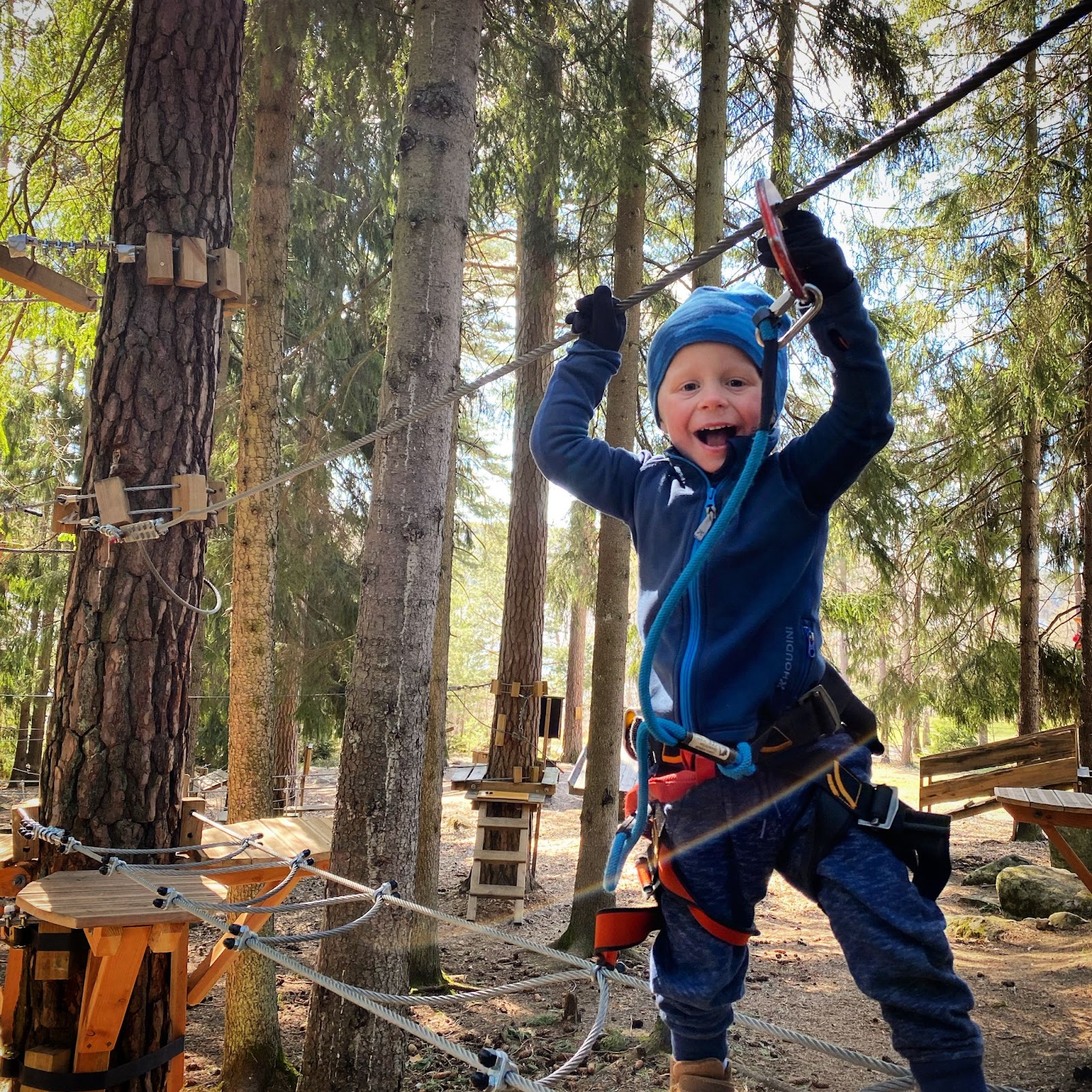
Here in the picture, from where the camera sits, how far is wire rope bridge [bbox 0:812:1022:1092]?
2.35m

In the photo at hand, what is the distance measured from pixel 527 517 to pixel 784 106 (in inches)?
163

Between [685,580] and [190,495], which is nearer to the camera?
[685,580]

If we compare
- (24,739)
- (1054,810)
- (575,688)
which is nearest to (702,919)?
(1054,810)

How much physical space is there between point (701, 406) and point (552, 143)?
13.2 feet

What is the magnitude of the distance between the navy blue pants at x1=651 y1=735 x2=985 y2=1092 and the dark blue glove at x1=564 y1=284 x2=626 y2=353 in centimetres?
98

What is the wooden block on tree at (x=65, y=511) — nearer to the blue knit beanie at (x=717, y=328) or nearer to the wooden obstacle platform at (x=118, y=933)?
the wooden obstacle platform at (x=118, y=933)

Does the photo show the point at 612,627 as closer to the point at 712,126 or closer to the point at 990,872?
the point at 712,126

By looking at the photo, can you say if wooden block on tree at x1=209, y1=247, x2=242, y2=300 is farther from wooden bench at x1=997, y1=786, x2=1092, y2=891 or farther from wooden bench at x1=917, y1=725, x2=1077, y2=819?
wooden bench at x1=917, y1=725, x2=1077, y2=819

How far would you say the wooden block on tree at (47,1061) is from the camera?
9.52 ft

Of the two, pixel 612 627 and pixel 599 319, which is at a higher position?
pixel 599 319

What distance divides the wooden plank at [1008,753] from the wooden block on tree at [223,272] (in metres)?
6.11

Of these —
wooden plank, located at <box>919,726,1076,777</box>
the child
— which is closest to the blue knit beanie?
the child

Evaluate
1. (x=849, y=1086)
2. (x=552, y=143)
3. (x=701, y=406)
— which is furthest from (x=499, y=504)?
(x=701, y=406)

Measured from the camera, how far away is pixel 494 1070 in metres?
1.44
